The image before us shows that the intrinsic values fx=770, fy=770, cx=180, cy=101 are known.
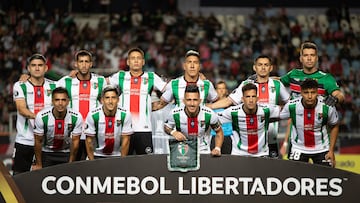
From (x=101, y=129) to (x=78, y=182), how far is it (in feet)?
4.55

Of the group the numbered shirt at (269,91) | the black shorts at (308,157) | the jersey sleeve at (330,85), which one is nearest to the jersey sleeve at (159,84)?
the numbered shirt at (269,91)

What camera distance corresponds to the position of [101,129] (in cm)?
842

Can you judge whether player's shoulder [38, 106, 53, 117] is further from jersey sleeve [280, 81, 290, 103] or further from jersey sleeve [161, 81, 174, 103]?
jersey sleeve [280, 81, 290, 103]

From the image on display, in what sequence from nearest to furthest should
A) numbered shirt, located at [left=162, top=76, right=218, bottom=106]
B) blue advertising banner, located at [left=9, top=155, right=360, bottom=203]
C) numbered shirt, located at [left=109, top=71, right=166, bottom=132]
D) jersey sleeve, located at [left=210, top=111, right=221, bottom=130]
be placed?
blue advertising banner, located at [left=9, top=155, right=360, bottom=203]
jersey sleeve, located at [left=210, top=111, right=221, bottom=130]
numbered shirt, located at [left=162, top=76, right=218, bottom=106]
numbered shirt, located at [left=109, top=71, right=166, bottom=132]

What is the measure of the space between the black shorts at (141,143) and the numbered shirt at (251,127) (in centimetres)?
104

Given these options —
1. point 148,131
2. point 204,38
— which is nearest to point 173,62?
point 204,38

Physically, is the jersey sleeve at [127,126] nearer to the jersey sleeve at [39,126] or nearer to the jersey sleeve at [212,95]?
the jersey sleeve at [39,126]

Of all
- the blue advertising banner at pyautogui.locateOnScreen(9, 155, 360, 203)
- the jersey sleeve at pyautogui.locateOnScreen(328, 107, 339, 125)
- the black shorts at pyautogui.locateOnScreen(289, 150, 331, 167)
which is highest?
the jersey sleeve at pyautogui.locateOnScreen(328, 107, 339, 125)

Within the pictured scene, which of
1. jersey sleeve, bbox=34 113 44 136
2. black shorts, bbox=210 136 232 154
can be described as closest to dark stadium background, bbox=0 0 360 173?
black shorts, bbox=210 136 232 154

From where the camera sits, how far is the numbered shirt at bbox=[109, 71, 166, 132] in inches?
356

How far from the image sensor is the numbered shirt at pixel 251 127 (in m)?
8.33

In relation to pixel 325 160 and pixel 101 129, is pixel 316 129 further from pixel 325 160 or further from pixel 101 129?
pixel 101 129

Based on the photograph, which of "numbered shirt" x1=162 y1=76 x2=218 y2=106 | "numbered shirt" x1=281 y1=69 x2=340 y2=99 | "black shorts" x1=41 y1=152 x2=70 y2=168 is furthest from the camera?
"numbered shirt" x1=162 y1=76 x2=218 y2=106

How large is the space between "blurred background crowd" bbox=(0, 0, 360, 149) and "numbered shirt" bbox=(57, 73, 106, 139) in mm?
8346
